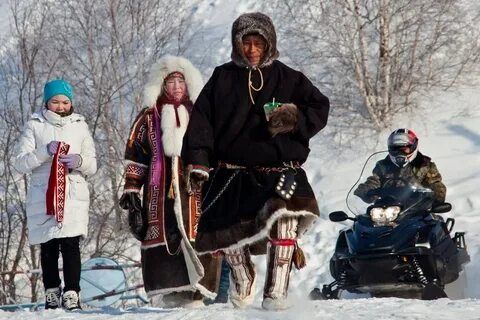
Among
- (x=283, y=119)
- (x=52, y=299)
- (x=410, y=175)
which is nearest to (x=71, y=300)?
(x=52, y=299)

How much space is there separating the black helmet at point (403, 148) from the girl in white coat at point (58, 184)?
9.66ft

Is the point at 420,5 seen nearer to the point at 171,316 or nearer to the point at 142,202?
the point at 142,202

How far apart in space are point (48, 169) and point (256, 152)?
205 cm

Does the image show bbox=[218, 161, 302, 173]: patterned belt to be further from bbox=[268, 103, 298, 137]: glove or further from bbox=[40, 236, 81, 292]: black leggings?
bbox=[40, 236, 81, 292]: black leggings

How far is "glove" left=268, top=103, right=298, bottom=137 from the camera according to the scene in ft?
17.3

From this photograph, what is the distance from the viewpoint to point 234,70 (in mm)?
5562

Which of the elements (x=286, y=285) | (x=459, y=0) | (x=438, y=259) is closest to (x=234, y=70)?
(x=286, y=285)

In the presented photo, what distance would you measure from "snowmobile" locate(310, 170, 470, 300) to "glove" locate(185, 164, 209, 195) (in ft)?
10.3

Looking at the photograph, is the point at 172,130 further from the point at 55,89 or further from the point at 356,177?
the point at 356,177

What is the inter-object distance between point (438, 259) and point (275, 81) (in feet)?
10.5

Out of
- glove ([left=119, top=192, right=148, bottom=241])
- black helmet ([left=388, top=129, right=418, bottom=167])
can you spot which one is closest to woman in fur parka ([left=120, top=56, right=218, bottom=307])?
glove ([left=119, top=192, right=148, bottom=241])

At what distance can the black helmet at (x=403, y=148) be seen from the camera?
8.88 meters

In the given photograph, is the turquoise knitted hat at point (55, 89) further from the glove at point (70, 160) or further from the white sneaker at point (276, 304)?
the white sneaker at point (276, 304)

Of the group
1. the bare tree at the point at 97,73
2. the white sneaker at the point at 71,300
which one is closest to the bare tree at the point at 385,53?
the bare tree at the point at 97,73
